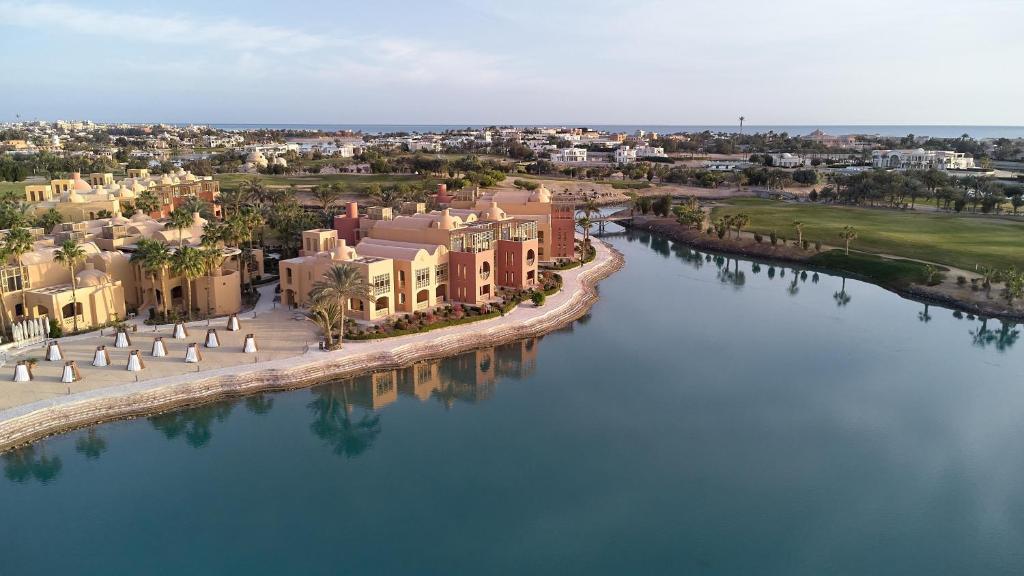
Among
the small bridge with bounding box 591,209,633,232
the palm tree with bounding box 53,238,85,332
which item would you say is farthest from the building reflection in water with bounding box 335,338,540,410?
the small bridge with bounding box 591,209,633,232

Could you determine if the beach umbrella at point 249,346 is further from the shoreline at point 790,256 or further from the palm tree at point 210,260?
the shoreline at point 790,256

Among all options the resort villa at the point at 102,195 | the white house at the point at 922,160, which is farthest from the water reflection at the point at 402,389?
the white house at the point at 922,160

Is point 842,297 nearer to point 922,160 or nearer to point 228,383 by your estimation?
point 228,383

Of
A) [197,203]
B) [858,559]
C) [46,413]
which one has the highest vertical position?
[197,203]

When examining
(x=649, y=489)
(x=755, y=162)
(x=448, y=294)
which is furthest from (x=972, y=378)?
(x=755, y=162)

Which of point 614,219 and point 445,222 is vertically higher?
point 445,222

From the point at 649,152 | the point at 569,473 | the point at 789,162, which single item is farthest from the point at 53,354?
the point at 649,152

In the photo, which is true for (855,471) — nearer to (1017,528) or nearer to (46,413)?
(1017,528)
